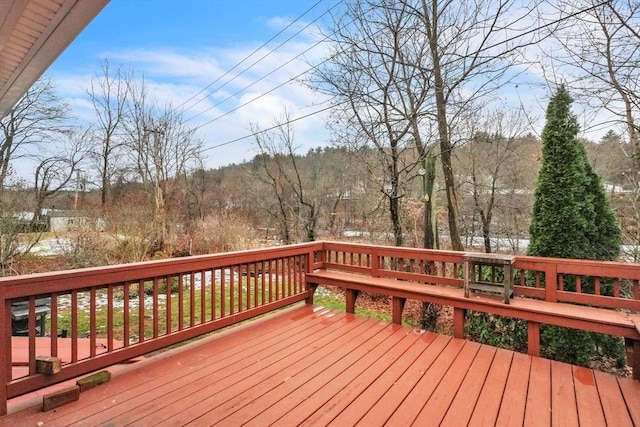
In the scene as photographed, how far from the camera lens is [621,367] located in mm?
4078

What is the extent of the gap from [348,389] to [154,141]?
39.6ft

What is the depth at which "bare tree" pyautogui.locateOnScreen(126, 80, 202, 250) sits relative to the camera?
1162cm

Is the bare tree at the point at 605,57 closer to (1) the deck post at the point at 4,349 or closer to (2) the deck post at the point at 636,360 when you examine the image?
(2) the deck post at the point at 636,360

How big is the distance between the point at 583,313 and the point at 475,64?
12.2ft

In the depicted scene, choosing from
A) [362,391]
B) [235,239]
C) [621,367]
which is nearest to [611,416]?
[362,391]

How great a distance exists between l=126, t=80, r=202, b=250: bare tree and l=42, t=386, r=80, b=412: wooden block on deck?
9.92 metres

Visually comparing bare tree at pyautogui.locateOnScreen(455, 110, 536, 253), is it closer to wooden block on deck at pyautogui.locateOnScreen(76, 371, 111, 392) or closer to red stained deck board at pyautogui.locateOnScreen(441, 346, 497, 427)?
red stained deck board at pyautogui.locateOnScreen(441, 346, 497, 427)

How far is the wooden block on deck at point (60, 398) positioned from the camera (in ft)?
6.27

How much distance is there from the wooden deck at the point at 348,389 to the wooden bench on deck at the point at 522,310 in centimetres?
25

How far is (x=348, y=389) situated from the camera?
7.18 feet

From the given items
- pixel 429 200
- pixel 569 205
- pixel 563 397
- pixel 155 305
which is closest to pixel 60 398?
pixel 155 305

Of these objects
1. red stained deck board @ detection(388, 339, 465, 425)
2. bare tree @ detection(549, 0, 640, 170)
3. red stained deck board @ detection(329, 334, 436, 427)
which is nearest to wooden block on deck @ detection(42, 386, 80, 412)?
red stained deck board @ detection(329, 334, 436, 427)

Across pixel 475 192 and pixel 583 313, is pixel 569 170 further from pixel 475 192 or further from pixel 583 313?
pixel 475 192

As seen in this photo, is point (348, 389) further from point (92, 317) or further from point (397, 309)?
point (92, 317)
